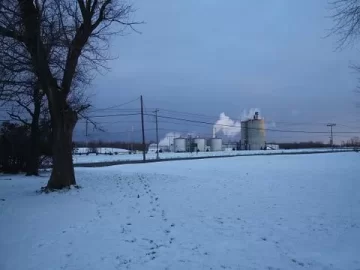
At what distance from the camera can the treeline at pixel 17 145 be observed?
83.8 ft

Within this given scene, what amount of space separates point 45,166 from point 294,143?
130321mm

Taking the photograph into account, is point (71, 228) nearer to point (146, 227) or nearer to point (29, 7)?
point (146, 227)

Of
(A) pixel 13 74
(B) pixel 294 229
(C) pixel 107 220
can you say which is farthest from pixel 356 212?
(A) pixel 13 74

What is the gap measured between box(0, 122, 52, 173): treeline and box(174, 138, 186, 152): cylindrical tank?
7925 cm

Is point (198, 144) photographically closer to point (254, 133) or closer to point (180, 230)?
point (254, 133)

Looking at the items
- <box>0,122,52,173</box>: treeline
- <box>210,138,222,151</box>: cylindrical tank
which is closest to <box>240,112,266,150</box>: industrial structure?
<box>210,138,222,151</box>: cylindrical tank

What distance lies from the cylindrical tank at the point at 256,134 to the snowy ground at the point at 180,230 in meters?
78.8

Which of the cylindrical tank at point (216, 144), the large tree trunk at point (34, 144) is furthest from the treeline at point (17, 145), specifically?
the cylindrical tank at point (216, 144)

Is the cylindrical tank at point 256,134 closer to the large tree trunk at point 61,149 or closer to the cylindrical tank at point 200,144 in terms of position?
the cylindrical tank at point 200,144

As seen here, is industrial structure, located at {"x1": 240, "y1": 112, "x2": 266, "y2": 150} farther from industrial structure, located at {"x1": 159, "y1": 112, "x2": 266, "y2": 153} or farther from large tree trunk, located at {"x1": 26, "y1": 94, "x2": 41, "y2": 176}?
large tree trunk, located at {"x1": 26, "y1": 94, "x2": 41, "y2": 176}

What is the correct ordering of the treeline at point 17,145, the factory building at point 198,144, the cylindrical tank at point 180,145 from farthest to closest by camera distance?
the cylindrical tank at point 180,145 < the factory building at point 198,144 < the treeline at point 17,145

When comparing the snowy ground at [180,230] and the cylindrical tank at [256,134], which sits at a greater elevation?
the cylindrical tank at [256,134]

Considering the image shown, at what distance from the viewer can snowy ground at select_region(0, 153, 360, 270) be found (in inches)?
249

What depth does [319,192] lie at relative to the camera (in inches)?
548
